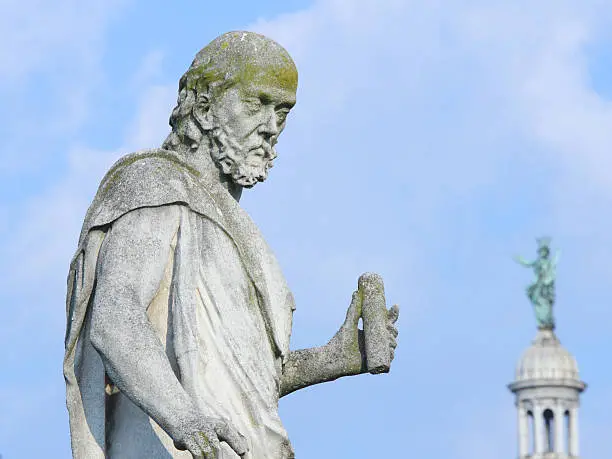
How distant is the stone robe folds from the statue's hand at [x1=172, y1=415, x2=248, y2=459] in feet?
1.55

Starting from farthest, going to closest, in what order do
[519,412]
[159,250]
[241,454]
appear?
1. [519,412]
2. [159,250]
3. [241,454]

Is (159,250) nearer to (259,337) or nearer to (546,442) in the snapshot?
(259,337)

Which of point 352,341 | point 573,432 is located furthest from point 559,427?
point 352,341

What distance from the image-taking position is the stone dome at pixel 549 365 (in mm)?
134875

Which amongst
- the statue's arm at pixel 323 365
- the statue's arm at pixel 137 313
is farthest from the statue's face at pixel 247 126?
the statue's arm at pixel 323 365

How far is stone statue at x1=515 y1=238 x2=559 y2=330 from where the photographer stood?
140 m

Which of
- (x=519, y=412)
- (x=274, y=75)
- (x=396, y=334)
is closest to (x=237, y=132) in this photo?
(x=274, y=75)

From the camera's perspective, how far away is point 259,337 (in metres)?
10.2

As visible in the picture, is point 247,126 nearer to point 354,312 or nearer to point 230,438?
point 354,312

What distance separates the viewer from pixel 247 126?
409 inches

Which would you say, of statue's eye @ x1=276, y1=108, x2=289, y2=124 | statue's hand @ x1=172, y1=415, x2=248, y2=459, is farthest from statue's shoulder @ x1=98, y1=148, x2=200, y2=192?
statue's hand @ x1=172, y1=415, x2=248, y2=459

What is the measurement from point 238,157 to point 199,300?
0.72 m

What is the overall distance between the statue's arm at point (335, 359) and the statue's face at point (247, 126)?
0.77 m

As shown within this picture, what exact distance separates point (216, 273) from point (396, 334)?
96 cm
